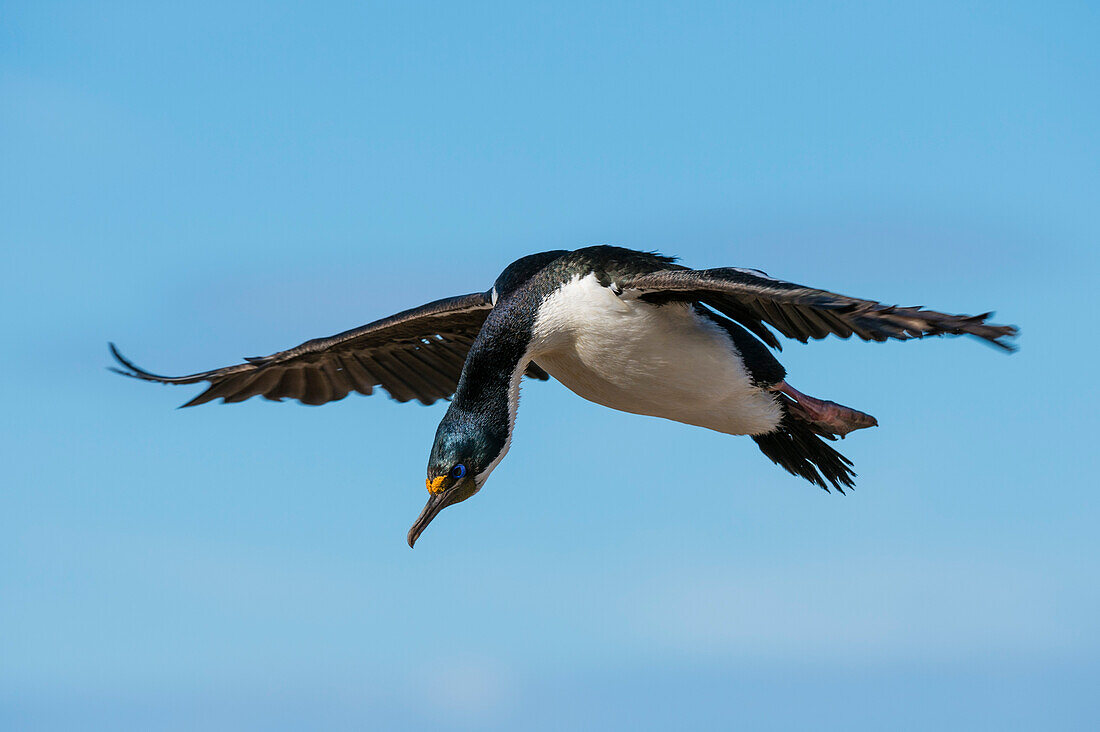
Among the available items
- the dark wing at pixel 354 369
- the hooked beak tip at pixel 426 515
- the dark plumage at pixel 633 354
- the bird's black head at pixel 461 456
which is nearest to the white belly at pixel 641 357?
the dark plumage at pixel 633 354

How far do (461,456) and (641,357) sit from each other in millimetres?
1179

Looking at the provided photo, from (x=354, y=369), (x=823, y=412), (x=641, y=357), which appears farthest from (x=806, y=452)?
(x=354, y=369)

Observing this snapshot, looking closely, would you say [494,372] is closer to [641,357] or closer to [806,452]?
[641,357]

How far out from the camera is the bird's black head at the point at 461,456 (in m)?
6.54

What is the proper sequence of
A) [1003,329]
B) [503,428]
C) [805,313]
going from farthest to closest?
[503,428], [805,313], [1003,329]

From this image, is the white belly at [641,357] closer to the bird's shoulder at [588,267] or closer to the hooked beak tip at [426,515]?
the bird's shoulder at [588,267]

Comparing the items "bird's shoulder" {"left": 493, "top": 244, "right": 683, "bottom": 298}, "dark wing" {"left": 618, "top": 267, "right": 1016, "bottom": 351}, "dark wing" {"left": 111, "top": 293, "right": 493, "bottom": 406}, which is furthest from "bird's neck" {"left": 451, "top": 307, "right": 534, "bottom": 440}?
"dark wing" {"left": 111, "top": 293, "right": 493, "bottom": 406}

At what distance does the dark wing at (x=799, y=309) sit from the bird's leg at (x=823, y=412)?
0.81 m

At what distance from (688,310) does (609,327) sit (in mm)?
549

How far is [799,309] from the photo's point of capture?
224 inches

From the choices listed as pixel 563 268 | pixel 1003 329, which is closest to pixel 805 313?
pixel 1003 329

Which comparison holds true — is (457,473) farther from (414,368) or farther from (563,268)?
(414,368)

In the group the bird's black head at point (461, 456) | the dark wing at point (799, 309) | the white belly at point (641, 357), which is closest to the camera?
the dark wing at point (799, 309)

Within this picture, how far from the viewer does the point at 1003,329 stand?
4574mm
